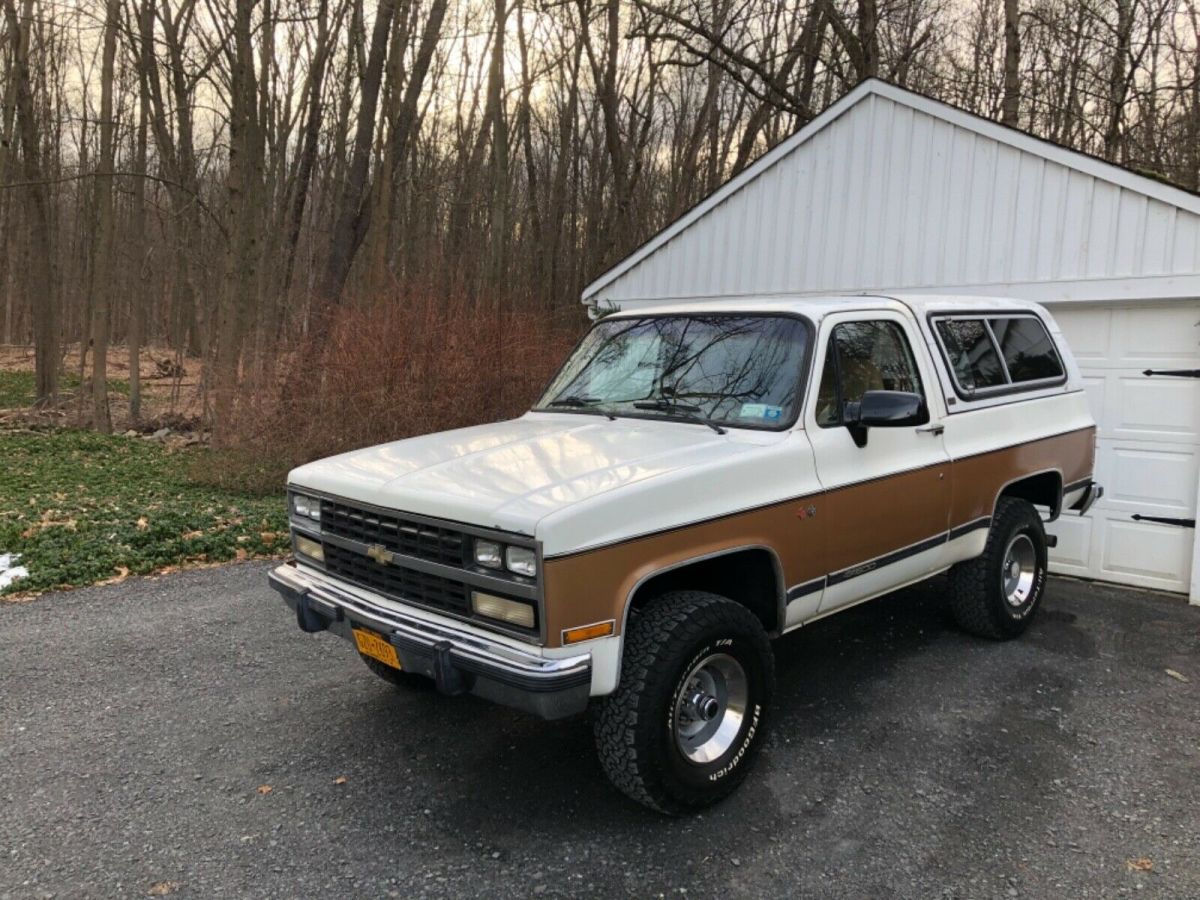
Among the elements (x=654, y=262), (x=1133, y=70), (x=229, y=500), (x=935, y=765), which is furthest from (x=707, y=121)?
(x=935, y=765)

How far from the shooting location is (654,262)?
943 cm

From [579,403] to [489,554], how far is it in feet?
5.66

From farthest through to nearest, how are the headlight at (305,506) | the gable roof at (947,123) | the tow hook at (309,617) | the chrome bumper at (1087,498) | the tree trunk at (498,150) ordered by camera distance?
the tree trunk at (498,150)
the gable roof at (947,123)
the chrome bumper at (1087,498)
the headlight at (305,506)
the tow hook at (309,617)

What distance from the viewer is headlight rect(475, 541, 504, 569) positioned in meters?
3.03

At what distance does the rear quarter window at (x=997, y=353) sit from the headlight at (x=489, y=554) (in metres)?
3.14

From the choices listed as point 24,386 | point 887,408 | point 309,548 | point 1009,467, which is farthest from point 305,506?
point 24,386

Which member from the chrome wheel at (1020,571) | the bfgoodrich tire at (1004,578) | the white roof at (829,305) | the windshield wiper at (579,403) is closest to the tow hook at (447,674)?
the windshield wiper at (579,403)

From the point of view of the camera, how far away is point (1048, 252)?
6.99 meters

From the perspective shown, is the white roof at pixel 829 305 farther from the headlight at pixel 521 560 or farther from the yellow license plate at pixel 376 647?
the yellow license plate at pixel 376 647

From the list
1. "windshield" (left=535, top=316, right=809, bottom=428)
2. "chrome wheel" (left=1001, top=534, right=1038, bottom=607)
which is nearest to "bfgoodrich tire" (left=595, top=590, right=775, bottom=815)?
"windshield" (left=535, top=316, right=809, bottom=428)

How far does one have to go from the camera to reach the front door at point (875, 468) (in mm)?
3977

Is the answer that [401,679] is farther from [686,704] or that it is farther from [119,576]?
[119,576]

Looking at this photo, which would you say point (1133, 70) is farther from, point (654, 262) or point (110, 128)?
point (110, 128)

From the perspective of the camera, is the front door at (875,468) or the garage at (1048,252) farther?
the garage at (1048,252)
